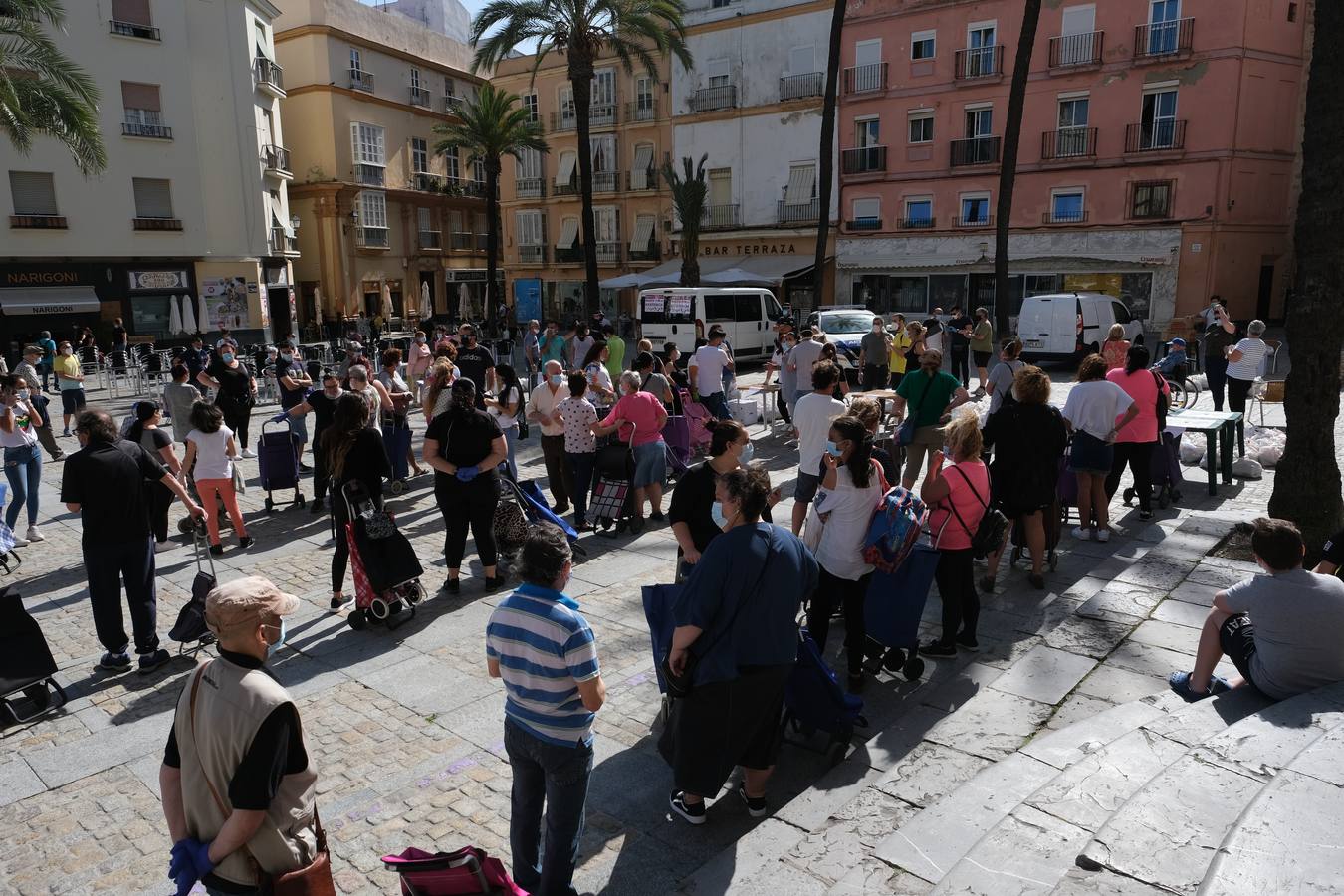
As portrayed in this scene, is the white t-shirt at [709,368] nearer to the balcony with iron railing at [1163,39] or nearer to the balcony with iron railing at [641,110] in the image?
the balcony with iron railing at [1163,39]

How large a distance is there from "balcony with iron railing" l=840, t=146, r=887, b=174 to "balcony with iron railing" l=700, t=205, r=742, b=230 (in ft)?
15.4

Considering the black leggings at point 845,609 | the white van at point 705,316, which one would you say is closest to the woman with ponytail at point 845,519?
the black leggings at point 845,609

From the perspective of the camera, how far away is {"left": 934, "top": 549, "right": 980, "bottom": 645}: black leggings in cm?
573

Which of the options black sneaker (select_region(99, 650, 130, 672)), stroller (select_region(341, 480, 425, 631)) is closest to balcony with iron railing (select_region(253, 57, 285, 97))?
stroller (select_region(341, 480, 425, 631))

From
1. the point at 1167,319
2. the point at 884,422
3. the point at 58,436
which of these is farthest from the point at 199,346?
the point at 1167,319

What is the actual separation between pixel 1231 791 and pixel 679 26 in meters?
28.0

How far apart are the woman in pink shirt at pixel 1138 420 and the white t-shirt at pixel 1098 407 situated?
0.67ft

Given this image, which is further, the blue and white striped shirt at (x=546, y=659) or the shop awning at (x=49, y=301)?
the shop awning at (x=49, y=301)

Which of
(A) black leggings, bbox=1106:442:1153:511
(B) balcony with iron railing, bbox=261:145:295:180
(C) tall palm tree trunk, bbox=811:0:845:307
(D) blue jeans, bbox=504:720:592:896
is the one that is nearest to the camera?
(D) blue jeans, bbox=504:720:592:896

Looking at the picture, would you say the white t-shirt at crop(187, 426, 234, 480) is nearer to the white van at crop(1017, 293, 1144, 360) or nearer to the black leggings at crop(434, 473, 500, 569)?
the black leggings at crop(434, 473, 500, 569)

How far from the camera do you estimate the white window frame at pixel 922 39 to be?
3178 cm

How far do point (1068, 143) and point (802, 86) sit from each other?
9963mm

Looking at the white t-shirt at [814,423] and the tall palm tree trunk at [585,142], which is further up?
the tall palm tree trunk at [585,142]

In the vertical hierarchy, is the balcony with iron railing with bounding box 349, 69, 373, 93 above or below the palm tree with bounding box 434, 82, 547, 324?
above
